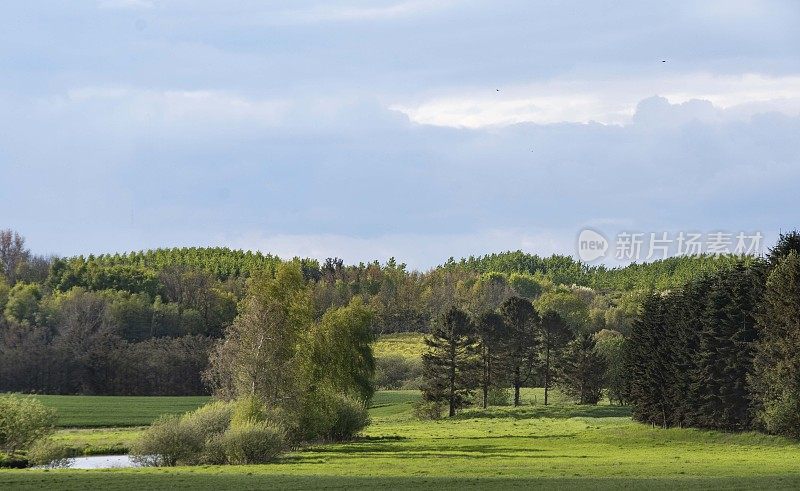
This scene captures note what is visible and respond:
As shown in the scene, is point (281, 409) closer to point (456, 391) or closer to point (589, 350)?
point (456, 391)

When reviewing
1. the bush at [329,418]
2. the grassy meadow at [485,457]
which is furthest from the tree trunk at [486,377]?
the bush at [329,418]

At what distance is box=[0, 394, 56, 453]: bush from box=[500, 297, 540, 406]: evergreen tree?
73334 mm

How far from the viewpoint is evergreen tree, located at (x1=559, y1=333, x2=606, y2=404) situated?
447 ft

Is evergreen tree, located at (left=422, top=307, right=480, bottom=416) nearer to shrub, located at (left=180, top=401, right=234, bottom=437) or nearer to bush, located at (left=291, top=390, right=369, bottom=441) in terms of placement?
bush, located at (left=291, top=390, right=369, bottom=441)

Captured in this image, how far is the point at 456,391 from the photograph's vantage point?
414 feet

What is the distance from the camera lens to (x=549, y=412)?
12050cm

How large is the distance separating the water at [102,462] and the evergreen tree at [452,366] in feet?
167

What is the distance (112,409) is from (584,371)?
57.7 m

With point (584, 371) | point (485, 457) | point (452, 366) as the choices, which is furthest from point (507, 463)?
point (584, 371)

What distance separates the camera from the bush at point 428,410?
122250 mm

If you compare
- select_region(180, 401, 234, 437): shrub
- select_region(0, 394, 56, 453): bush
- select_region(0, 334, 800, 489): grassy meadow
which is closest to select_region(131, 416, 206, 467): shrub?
select_region(180, 401, 234, 437): shrub

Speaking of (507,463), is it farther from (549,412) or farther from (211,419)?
(549,412)

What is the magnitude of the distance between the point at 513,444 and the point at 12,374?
97.9 meters

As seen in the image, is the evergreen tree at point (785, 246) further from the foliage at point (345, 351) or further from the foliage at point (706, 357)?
the foliage at point (345, 351)
